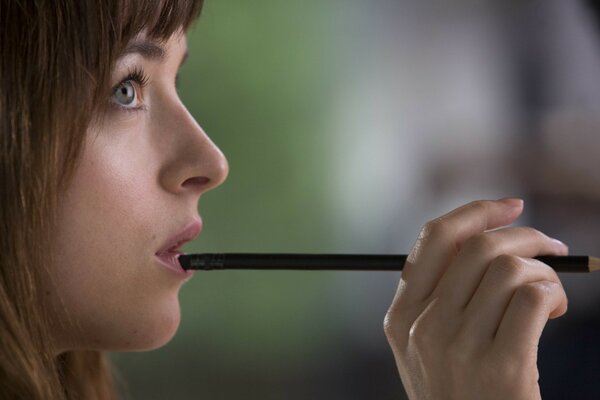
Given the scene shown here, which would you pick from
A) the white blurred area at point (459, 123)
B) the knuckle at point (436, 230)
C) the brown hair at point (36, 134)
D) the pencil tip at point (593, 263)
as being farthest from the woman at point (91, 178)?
the white blurred area at point (459, 123)

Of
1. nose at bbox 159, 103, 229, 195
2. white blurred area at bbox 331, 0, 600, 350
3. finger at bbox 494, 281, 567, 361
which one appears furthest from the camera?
white blurred area at bbox 331, 0, 600, 350

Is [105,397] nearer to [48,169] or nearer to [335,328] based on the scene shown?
[48,169]

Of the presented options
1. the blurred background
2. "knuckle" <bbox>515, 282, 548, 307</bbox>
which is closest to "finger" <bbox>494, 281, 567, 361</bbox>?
"knuckle" <bbox>515, 282, 548, 307</bbox>

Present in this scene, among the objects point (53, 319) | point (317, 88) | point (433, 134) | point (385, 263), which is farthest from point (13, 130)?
point (317, 88)

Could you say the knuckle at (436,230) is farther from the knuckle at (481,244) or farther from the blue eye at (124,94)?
the blue eye at (124,94)

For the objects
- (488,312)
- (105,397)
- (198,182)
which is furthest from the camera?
(105,397)

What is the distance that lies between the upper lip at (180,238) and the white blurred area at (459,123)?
102 centimetres

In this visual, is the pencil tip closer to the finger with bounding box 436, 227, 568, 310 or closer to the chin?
the finger with bounding box 436, 227, 568, 310

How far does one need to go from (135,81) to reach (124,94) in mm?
19

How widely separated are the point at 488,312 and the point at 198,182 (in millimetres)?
253

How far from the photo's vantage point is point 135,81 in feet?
2.22

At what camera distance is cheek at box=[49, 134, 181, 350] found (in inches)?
25.0

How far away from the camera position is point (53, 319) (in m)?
0.65

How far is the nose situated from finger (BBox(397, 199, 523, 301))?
0.18 meters
